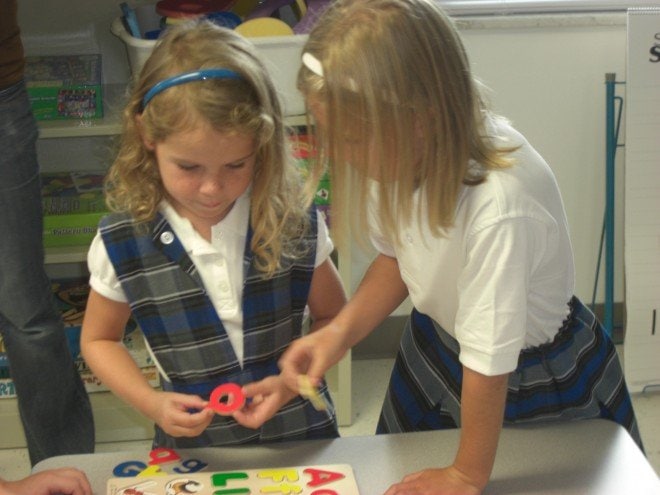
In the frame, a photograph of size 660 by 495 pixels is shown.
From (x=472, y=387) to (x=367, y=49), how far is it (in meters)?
0.35

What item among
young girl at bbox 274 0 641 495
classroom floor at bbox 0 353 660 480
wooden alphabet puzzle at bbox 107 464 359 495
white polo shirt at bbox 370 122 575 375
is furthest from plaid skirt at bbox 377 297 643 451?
classroom floor at bbox 0 353 660 480

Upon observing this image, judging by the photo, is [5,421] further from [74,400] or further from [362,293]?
[362,293]

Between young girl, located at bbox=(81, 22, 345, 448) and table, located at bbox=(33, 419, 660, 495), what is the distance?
0.16 feet

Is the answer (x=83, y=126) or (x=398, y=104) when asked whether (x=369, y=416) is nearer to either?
(x=83, y=126)

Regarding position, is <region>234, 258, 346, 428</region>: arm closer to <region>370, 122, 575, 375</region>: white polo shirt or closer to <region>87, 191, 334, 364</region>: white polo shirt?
<region>87, 191, 334, 364</region>: white polo shirt

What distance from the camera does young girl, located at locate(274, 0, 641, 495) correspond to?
2.76 ft

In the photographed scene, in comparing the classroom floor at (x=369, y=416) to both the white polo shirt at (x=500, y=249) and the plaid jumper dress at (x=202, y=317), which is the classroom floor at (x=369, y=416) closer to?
the plaid jumper dress at (x=202, y=317)

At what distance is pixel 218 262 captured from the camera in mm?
1131

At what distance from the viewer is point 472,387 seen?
36.4 inches

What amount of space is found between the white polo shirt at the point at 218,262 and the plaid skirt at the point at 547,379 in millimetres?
244

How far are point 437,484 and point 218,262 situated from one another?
383 mm

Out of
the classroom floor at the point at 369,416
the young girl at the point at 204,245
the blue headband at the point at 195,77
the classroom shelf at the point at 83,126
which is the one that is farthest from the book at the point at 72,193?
the blue headband at the point at 195,77

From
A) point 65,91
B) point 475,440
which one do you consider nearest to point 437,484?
point 475,440

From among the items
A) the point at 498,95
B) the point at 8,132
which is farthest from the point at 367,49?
the point at 498,95
